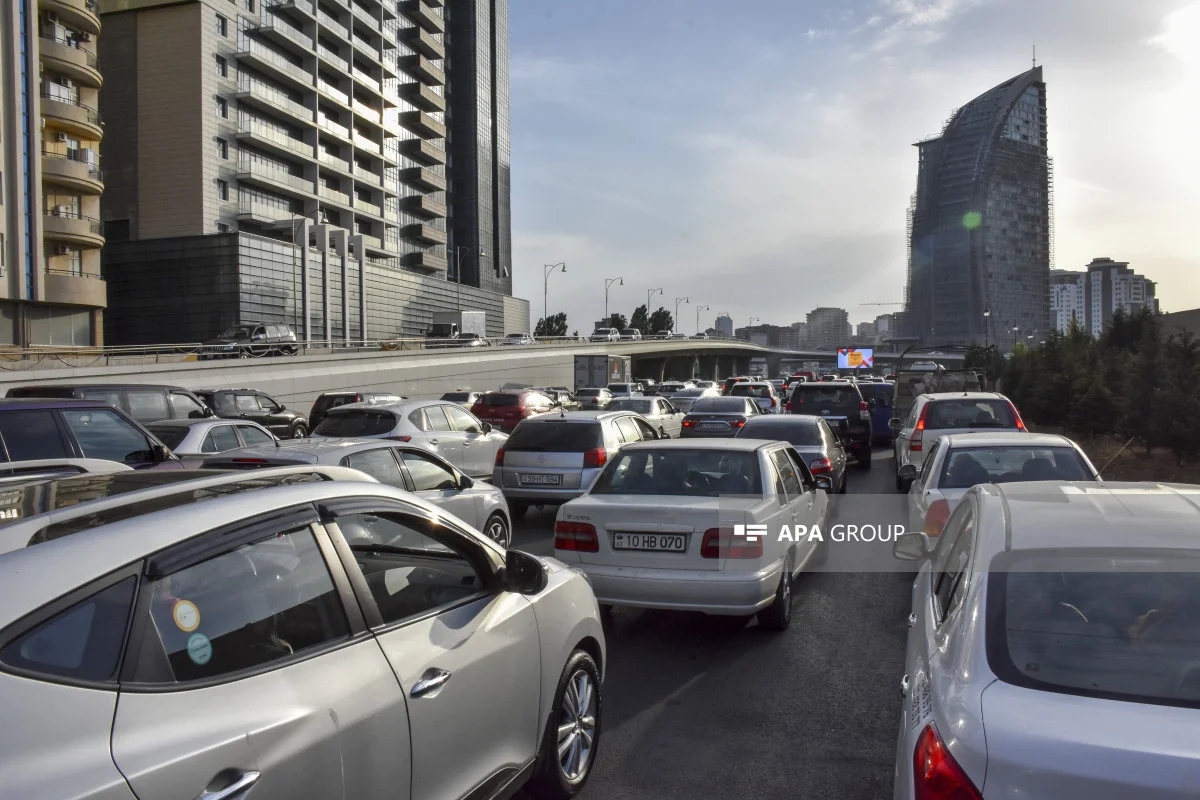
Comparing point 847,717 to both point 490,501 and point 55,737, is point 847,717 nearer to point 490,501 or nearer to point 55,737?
point 55,737

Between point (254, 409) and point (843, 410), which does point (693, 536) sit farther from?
point (254, 409)

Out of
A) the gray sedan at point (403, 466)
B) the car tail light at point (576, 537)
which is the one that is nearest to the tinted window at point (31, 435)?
the gray sedan at point (403, 466)

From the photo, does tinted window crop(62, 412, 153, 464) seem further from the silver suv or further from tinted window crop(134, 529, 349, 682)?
tinted window crop(134, 529, 349, 682)

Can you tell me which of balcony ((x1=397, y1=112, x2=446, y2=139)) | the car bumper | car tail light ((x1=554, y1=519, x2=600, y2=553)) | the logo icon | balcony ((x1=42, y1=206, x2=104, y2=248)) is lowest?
the car bumper

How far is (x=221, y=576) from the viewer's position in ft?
8.52

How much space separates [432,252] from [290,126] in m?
22.8

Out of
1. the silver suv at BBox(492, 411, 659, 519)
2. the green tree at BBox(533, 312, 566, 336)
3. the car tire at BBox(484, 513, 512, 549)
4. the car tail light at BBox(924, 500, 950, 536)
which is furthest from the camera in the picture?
the green tree at BBox(533, 312, 566, 336)

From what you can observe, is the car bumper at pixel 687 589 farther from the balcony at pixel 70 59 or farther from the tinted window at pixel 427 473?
the balcony at pixel 70 59

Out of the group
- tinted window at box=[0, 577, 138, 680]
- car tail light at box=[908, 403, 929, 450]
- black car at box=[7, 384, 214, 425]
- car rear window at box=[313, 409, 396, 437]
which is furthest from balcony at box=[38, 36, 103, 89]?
tinted window at box=[0, 577, 138, 680]

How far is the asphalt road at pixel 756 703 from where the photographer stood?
174 inches

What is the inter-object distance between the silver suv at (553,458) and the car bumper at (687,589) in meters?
5.38

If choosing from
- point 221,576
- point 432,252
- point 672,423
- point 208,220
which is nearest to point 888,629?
point 221,576

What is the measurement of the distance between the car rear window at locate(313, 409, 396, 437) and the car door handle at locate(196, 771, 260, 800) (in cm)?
1073

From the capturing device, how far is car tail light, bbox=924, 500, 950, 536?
23.4ft
